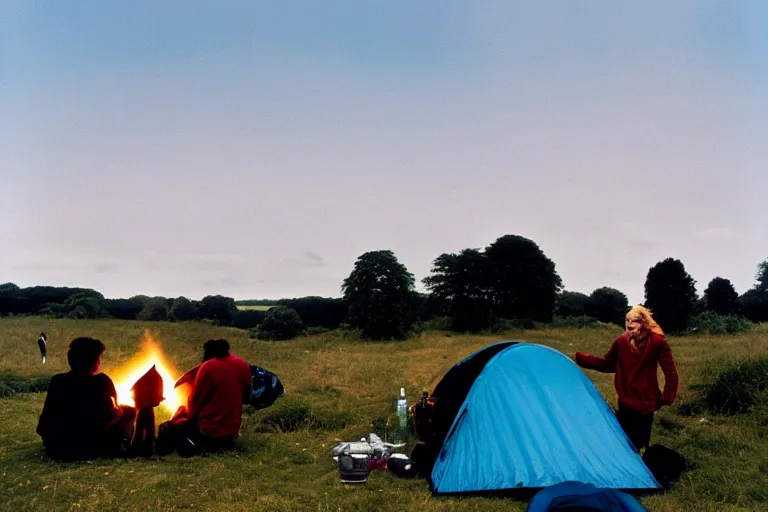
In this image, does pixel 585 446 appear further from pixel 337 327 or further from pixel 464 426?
pixel 337 327

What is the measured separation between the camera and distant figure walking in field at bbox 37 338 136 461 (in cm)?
768

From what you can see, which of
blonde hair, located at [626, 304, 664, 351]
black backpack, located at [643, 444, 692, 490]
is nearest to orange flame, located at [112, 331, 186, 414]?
blonde hair, located at [626, 304, 664, 351]

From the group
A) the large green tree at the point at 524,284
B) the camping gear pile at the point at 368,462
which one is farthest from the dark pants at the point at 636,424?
the large green tree at the point at 524,284

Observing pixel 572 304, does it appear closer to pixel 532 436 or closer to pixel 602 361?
pixel 602 361

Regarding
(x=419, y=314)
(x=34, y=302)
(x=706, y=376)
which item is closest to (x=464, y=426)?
(x=706, y=376)

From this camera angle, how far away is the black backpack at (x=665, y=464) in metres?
7.14

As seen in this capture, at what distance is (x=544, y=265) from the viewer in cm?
4916

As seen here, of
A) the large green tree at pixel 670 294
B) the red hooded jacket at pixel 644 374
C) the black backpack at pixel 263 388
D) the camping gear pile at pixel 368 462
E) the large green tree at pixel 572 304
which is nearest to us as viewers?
the red hooded jacket at pixel 644 374

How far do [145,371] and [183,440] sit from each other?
1.27 metres

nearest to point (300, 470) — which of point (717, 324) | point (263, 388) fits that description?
point (263, 388)

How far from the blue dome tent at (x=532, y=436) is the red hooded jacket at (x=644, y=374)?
1.53 ft

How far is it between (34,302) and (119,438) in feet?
152

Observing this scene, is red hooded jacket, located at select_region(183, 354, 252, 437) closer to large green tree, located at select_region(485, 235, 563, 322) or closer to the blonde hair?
the blonde hair

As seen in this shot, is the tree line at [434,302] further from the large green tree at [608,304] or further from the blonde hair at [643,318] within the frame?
the blonde hair at [643,318]
